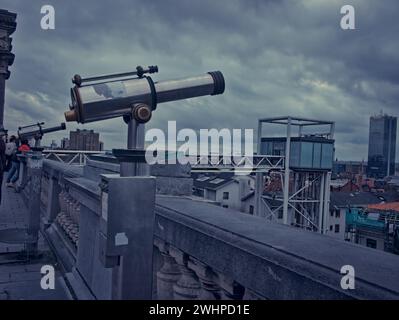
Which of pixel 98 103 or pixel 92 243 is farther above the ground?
pixel 98 103

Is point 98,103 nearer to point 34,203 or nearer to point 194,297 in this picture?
point 194,297

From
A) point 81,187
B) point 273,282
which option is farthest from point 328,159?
point 273,282

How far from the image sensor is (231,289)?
235 centimetres

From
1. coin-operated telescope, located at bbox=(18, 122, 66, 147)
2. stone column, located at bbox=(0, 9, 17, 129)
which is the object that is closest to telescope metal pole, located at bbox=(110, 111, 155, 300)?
coin-operated telescope, located at bbox=(18, 122, 66, 147)

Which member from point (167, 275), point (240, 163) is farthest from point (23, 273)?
point (240, 163)

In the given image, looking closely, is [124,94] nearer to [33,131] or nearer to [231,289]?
[231,289]

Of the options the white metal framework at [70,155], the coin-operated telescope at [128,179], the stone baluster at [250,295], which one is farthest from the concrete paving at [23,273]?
the white metal framework at [70,155]

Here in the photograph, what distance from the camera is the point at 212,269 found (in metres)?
2.53

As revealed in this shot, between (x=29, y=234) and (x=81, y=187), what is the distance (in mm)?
3348

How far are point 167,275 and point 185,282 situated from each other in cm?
29

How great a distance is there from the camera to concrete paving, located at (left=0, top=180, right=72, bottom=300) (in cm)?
458

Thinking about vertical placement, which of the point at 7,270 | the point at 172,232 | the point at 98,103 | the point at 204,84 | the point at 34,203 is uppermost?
the point at 204,84

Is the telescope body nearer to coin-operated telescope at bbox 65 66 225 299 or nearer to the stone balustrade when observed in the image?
coin-operated telescope at bbox 65 66 225 299

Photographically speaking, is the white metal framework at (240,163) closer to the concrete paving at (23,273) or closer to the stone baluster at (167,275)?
the concrete paving at (23,273)
